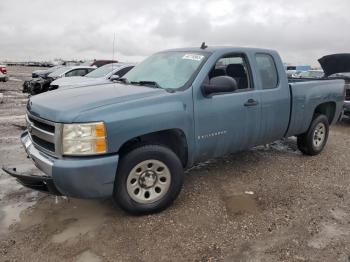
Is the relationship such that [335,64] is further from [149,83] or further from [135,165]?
[135,165]

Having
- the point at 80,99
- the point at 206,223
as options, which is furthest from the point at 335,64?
the point at 80,99

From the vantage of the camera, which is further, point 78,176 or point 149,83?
point 149,83

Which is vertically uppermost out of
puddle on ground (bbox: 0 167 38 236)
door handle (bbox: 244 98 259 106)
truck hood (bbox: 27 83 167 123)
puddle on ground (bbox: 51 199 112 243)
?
truck hood (bbox: 27 83 167 123)

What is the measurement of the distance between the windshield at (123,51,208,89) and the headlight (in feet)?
4.08

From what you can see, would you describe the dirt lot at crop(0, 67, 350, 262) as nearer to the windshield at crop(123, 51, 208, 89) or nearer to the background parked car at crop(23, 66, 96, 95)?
the windshield at crop(123, 51, 208, 89)

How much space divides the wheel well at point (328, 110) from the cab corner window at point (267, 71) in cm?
163

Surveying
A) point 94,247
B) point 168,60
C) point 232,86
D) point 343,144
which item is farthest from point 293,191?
point 343,144

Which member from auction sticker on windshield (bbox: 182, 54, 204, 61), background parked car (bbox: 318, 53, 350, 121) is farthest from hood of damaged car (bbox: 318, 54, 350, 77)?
auction sticker on windshield (bbox: 182, 54, 204, 61)

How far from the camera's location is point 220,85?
435 cm

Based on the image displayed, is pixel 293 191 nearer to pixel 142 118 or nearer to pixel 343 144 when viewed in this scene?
pixel 142 118

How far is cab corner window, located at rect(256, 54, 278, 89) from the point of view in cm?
533

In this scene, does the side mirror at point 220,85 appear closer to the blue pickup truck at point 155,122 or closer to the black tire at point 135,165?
the blue pickup truck at point 155,122

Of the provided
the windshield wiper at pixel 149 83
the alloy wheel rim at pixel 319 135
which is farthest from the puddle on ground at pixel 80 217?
the alloy wheel rim at pixel 319 135

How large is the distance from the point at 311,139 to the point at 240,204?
2.64 metres
